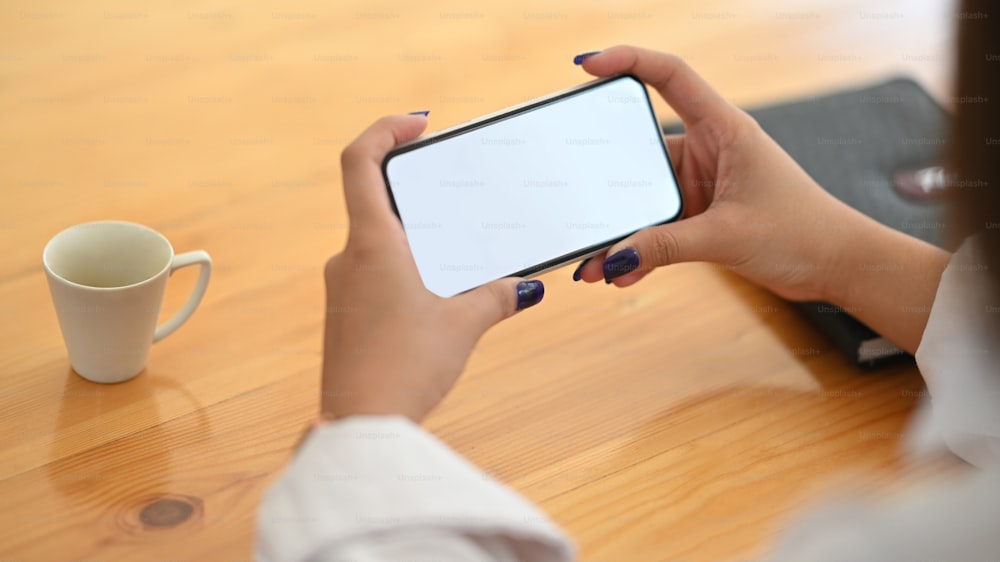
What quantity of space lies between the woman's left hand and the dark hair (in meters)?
0.31

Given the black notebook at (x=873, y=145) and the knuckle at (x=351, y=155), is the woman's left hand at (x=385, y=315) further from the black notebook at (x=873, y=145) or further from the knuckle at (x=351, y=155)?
the black notebook at (x=873, y=145)

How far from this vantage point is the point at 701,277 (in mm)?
868

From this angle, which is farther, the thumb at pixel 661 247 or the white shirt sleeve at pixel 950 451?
the thumb at pixel 661 247

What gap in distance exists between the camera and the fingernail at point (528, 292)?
706 mm

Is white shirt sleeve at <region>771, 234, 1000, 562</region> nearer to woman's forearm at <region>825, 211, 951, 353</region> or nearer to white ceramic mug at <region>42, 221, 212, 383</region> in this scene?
woman's forearm at <region>825, 211, 951, 353</region>

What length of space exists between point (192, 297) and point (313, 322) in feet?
0.32

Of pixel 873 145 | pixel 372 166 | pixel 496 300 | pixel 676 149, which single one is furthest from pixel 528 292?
pixel 873 145

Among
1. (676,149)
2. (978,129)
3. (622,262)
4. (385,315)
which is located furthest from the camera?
(676,149)

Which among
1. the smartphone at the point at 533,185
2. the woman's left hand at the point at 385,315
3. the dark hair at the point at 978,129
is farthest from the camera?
the smartphone at the point at 533,185

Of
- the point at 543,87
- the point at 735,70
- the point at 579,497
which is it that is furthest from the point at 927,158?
the point at 579,497

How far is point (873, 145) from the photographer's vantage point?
3.06 feet

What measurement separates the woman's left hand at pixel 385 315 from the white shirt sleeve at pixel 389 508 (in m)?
0.05

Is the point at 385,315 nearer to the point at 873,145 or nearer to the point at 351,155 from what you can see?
the point at 351,155

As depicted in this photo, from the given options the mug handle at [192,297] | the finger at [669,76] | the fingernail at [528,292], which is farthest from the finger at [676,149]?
the mug handle at [192,297]
